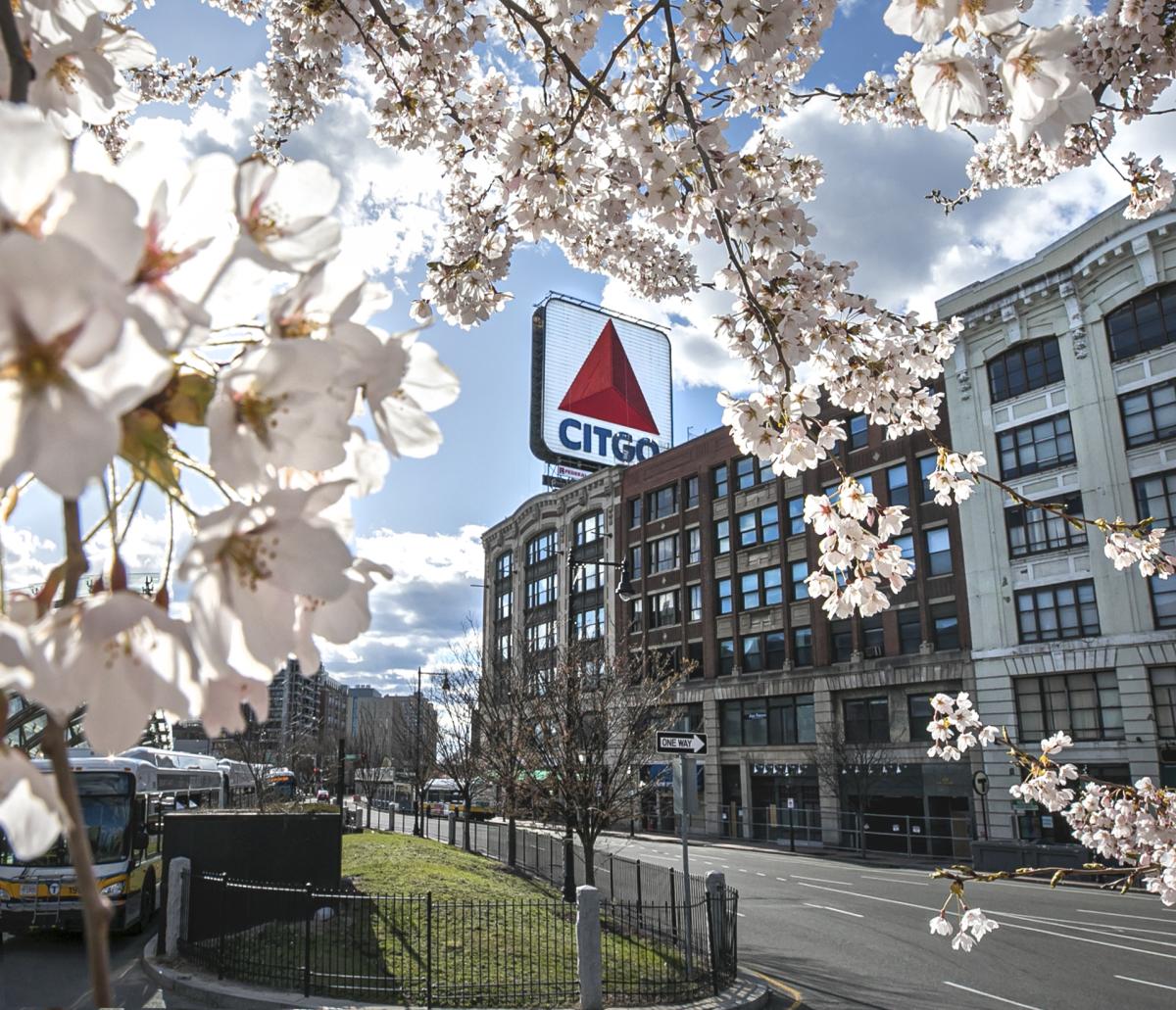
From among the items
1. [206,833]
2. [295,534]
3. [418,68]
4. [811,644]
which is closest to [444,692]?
[811,644]

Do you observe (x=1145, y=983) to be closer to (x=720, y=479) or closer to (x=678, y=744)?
(x=678, y=744)

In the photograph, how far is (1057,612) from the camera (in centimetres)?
2961

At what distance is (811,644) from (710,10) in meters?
36.1

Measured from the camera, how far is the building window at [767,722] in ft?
125

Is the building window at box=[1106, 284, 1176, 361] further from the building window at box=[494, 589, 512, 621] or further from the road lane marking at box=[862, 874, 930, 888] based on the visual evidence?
the building window at box=[494, 589, 512, 621]

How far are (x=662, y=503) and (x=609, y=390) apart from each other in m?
12.7

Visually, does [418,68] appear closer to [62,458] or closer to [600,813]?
[62,458]

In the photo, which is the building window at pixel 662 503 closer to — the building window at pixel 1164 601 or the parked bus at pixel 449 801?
the parked bus at pixel 449 801

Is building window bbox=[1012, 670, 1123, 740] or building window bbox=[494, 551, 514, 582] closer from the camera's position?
building window bbox=[1012, 670, 1123, 740]

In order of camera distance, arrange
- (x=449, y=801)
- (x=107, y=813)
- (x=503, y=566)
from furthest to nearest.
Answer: (x=503, y=566) < (x=449, y=801) < (x=107, y=813)

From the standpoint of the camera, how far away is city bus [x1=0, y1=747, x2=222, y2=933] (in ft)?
43.5

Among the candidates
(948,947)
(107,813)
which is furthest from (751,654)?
(107,813)

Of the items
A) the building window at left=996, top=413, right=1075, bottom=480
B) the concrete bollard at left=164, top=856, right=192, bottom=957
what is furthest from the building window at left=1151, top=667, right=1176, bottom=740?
the concrete bollard at left=164, top=856, right=192, bottom=957

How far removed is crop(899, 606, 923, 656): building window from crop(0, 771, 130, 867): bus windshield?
1103 inches
